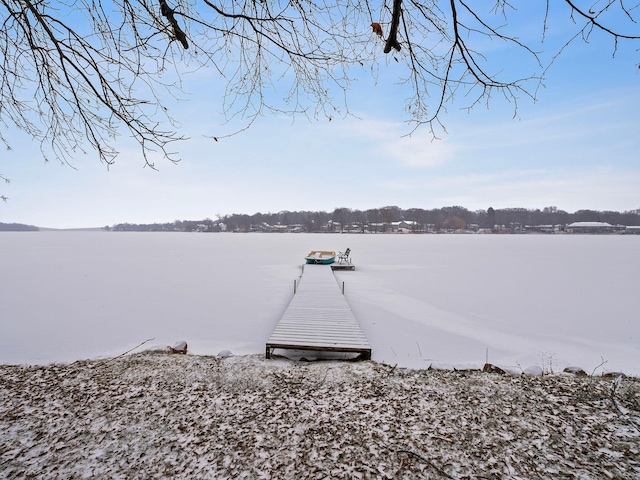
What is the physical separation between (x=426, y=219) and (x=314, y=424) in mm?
101723

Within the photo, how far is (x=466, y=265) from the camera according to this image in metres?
17.7

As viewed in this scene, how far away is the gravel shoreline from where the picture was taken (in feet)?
8.23

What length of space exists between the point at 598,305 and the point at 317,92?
11.2m

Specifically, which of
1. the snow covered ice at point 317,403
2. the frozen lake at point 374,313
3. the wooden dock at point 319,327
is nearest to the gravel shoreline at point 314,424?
the snow covered ice at point 317,403

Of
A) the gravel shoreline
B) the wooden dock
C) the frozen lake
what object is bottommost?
the frozen lake

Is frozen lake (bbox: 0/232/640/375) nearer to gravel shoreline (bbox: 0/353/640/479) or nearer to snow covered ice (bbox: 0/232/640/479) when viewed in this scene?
snow covered ice (bbox: 0/232/640/479)

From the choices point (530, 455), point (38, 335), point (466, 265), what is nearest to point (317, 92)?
point (530, 455)

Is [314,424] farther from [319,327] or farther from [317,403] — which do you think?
[319,327]

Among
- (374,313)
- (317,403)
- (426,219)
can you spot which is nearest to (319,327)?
(317,403)

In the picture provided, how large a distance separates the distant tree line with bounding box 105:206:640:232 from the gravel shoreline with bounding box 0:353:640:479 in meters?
91.3

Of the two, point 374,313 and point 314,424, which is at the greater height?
point 314,424

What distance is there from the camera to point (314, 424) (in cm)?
300

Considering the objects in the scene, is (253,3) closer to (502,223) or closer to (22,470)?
(22,470)

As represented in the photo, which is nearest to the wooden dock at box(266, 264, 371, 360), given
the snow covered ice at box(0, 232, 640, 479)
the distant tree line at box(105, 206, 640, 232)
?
the snow covered ice at box(0, 232, 640, 479)
